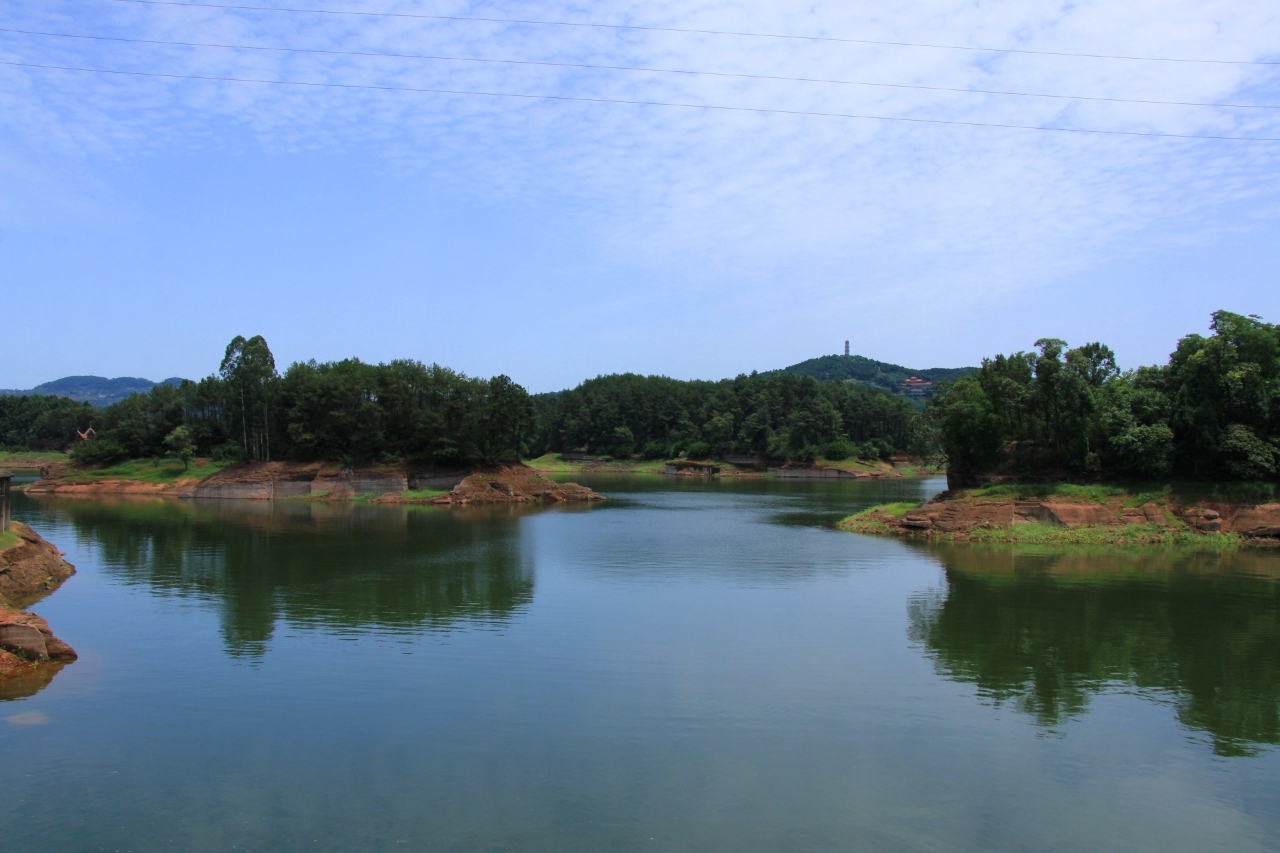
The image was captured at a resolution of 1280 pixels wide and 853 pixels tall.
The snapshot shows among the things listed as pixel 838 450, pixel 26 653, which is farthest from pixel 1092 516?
pixel 838 450

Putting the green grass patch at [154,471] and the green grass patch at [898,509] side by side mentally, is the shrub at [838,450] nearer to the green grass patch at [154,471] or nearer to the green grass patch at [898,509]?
the green grass patch at [898,509]

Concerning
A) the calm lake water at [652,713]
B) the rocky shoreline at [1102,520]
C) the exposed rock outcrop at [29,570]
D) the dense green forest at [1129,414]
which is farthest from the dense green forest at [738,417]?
the exposed rock outcrop at [29,570]

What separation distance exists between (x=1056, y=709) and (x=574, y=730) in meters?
10.3

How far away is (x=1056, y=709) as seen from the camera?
19031mm

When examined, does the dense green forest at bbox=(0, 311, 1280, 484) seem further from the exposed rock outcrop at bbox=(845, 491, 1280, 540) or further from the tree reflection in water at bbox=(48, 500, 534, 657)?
the tree reflection in water at bbox=(48, 500, 534, 657)

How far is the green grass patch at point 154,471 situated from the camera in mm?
92500

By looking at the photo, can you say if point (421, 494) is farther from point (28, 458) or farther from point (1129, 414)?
point (28, 458)

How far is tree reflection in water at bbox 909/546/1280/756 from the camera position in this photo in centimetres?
1969

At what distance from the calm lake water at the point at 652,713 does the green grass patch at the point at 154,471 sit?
5913 centimetres

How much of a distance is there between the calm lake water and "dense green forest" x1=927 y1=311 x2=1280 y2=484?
1240 centimetres

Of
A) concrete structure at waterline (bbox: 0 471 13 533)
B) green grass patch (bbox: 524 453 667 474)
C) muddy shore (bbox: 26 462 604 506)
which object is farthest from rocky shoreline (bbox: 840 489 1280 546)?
green grass patch (bbox: 524 453 667 474)

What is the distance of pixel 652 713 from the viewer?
18.1 meters

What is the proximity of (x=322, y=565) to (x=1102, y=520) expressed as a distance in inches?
1571

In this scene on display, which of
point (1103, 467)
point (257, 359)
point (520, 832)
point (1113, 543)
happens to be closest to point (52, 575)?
point (520, 832)
